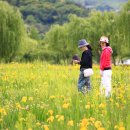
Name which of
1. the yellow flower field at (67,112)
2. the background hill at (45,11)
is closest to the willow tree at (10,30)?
the yellow flower field at (67,112)

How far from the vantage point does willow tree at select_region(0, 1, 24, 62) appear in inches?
1352

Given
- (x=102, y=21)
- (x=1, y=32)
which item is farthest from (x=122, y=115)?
(x=102, y=21)

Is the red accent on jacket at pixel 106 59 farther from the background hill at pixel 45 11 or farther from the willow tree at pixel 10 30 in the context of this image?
the background hill at pixel 45 11

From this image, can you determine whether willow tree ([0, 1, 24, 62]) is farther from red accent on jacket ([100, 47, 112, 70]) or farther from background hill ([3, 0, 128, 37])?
background hill ([3, 0, 128, 37])

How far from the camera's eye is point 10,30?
114 feet

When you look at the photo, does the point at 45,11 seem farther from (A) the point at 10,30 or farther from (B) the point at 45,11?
(A) the point at 10,30

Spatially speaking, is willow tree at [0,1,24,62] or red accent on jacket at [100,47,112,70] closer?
red accent on jacket at [100,47,112,70]

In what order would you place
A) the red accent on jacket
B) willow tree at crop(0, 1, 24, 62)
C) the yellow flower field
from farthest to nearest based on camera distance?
willow tree at crop(0, 1, 24, 62)
the red accent on jacket
the yellow flower field

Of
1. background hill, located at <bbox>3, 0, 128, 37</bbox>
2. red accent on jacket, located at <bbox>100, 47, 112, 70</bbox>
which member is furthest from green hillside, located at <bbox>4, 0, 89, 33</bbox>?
red accent on jacket, located at <bbox>100, 47, 112, 70</bbox>

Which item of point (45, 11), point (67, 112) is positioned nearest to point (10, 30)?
point (67, 112)

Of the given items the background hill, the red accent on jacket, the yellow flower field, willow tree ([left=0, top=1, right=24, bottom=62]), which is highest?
the background hill

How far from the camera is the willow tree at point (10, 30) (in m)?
34.3

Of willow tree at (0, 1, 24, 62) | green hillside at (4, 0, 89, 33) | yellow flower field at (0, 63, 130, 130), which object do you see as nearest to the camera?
yellow flower field at (0, 63, 130, 130)

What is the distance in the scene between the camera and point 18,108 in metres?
6.49
